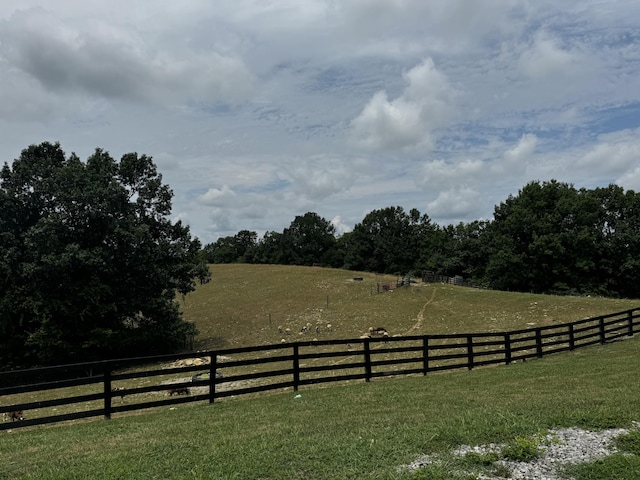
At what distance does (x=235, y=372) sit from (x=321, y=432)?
16.6 metres

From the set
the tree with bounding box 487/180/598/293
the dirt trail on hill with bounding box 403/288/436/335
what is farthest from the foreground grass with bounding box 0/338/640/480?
the tree with bounding box 487/180/598/293

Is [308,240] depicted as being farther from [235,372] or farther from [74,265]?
[235,372]

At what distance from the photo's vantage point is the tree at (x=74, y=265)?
25891 millimetres

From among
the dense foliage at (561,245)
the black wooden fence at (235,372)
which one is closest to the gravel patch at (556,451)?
the black wooden fence at (235,372)

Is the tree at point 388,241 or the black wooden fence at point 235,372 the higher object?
the tree at point 388,241

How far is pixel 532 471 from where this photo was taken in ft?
16.4

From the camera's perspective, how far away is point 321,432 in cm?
655

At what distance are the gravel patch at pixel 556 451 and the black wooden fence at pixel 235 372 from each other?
532 centimetres

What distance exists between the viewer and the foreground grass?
16.9 feet

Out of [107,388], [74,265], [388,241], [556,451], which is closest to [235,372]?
[74,265]

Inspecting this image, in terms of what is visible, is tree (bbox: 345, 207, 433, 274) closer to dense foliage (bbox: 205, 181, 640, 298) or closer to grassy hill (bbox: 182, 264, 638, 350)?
dense foliage (bbox: 205, 181, 640, 298)

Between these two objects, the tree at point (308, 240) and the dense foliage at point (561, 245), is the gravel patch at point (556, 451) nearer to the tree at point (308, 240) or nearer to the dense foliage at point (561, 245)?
the dense foliage at point (561, 245)

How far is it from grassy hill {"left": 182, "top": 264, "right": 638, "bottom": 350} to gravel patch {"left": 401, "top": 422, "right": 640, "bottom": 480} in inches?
1031

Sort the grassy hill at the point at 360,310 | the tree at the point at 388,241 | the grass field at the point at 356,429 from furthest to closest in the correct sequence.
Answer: the tree at the point at 388,241, the grassy hill at the point at 360,310, the grass field at the point at 356,429
